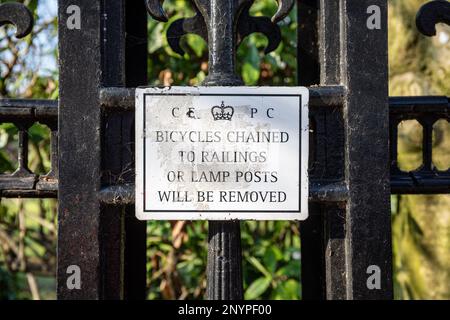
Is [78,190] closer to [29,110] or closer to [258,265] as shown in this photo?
[29,110]

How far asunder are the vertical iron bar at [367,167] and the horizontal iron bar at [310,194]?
3cm

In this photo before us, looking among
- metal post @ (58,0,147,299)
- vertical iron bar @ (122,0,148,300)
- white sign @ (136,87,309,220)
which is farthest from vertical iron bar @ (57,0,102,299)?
vertical iron bar @ (122,0,148,300)

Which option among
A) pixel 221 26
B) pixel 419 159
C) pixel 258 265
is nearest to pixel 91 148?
pixel 221 26

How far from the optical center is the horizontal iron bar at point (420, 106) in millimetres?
1354

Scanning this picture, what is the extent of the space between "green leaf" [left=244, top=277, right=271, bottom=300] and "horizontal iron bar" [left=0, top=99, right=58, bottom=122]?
1486 mm

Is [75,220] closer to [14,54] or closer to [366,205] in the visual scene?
[366,205]

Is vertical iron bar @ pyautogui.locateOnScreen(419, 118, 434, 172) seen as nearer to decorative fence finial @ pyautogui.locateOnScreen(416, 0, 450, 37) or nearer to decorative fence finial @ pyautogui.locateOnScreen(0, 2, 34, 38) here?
decorative fence finial @ pyautogui.locateOnScreen(416, 0, 450, 37)

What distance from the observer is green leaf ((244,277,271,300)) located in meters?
2.49

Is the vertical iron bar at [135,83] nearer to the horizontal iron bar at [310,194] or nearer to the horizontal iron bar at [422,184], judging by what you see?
the horizontal iron bar at [310,194]

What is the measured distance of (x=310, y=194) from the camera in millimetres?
1303

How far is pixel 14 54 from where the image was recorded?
3.07 metres

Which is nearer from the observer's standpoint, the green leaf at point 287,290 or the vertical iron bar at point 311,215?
the vertical iron bar at point 311,215

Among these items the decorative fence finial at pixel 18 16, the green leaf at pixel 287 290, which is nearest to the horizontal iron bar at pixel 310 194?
the decorative fence finial at pixel 18 16
